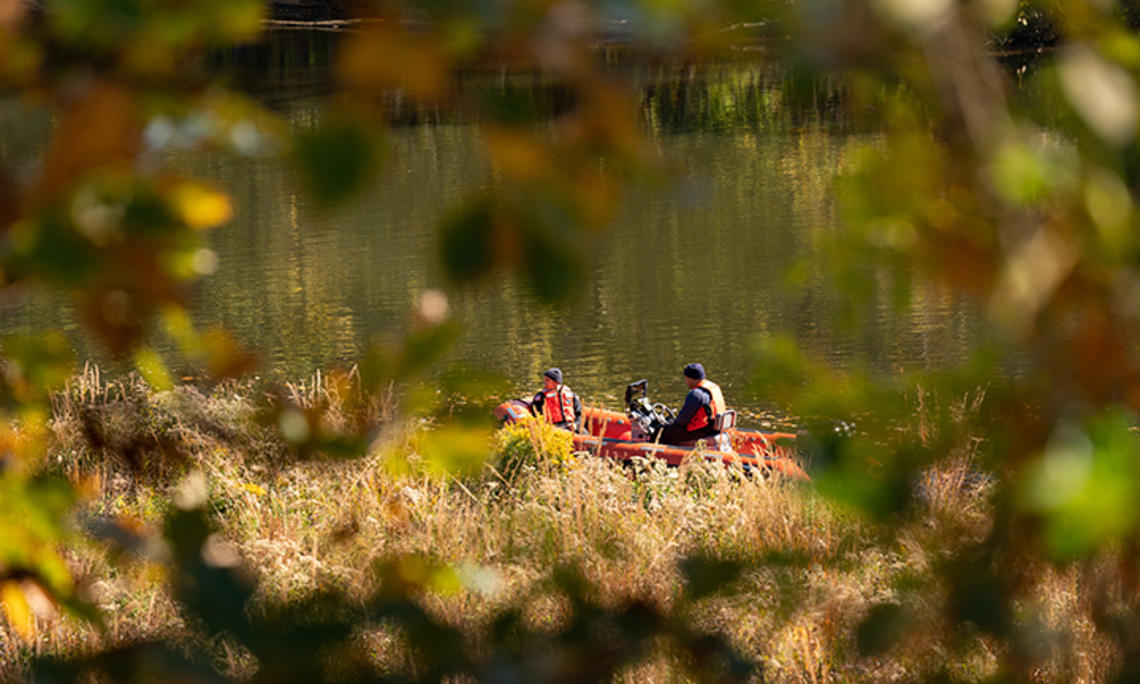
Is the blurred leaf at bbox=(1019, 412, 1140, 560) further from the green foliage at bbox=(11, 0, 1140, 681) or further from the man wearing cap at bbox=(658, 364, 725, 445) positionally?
the man wearing cap at bbox=(658, 364, 725, 445)

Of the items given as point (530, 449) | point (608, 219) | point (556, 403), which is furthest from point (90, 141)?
point (556, 403)

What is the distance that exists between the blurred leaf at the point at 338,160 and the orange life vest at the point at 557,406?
554 inches

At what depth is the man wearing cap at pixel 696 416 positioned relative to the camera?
13.2m

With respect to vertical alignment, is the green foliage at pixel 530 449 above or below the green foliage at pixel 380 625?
below

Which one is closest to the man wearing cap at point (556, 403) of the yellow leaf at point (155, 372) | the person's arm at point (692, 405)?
the person's arm at point (692, 405)

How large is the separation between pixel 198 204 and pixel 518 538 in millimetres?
6176

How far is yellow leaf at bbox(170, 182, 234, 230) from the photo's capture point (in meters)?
0.82

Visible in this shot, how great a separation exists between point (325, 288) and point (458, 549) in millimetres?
25507

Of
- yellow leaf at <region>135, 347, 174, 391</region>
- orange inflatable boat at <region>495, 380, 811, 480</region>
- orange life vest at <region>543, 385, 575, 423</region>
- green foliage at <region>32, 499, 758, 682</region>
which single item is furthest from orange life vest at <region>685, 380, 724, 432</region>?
green foliage at <region>32, 499, 758, 682</region>

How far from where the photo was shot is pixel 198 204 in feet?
2.78

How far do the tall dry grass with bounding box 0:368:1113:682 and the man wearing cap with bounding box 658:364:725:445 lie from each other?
163 inches

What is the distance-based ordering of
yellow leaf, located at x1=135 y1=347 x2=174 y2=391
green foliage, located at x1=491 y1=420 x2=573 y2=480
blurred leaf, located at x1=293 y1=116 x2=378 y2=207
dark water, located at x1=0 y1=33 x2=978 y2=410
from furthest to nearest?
dark water, located at x1=0 y1=33 x2=978 y2=410 → green foliage, located at x1=491 y1=420 x2=573 y2=480 → yellow leaf, located at x1=135 y1=347 x2=174 y2=391 → blurred leaf, located at x1=293 y1=116 x2=378 y2=207

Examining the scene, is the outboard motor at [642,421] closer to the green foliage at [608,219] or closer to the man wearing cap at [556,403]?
the man wearing cap at [556,403]

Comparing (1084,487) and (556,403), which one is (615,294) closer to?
(556,403)
